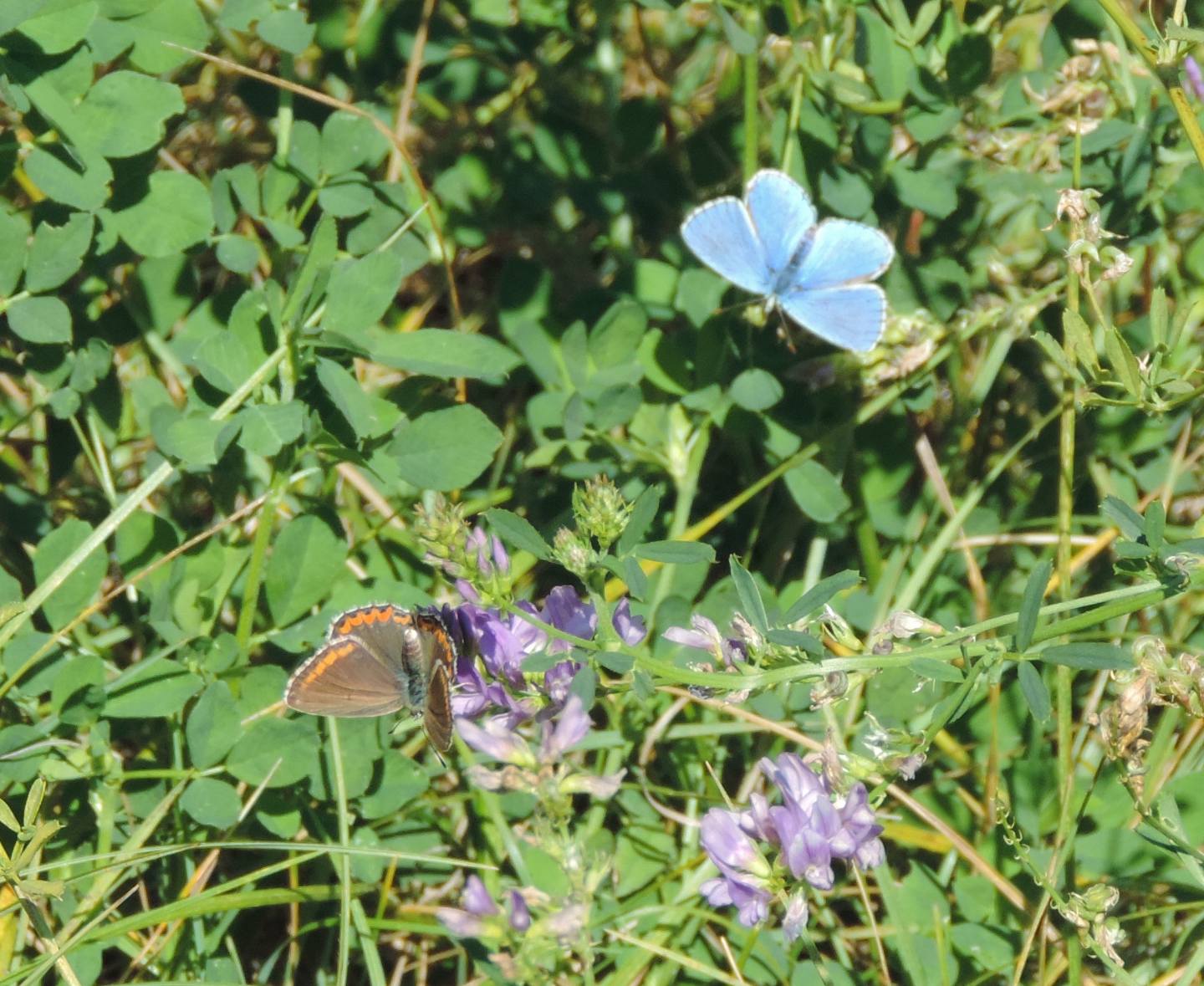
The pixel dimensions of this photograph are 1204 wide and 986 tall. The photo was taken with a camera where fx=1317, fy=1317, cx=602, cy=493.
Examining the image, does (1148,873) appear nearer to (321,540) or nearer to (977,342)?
(977,342)

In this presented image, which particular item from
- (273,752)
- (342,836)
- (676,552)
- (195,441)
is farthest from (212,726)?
(676,552)

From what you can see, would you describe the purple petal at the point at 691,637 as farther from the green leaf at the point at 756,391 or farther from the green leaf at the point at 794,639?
the green leaf at the point at 756,391

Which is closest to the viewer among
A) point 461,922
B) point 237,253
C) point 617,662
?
point 461,922

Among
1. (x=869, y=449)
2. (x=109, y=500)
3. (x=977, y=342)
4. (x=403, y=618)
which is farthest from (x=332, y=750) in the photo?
(x=977, y=342)

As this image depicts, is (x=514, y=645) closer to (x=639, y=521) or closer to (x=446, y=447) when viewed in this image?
(x=639, y=521)

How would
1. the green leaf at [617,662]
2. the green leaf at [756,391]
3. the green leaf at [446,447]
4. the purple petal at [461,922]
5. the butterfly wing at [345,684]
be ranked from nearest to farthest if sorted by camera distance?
the purple petal at [461,922], the green leaf at [617,662], the butterfly wing at [345,684], the green leaf at [446,447], the green leaf at [756,391]

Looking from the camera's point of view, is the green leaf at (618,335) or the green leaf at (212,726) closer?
the green leaf at (212,726)

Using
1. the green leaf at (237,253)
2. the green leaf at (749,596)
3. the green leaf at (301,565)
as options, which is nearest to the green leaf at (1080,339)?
the green leaf at (749,596)
